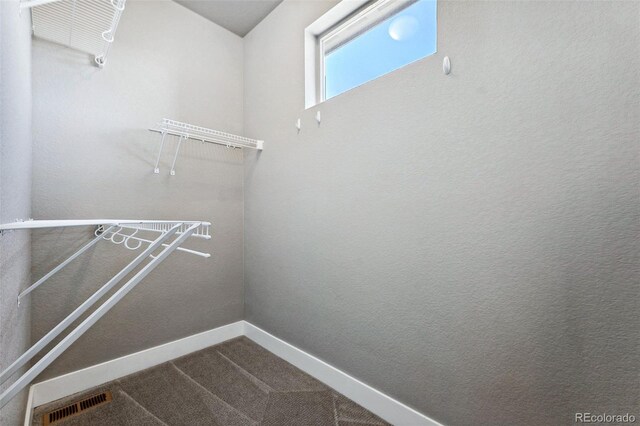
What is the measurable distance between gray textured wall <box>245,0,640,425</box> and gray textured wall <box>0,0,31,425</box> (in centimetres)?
134

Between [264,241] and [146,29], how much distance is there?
173 centimetres

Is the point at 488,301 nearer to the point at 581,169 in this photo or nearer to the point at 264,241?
the point at 581,169

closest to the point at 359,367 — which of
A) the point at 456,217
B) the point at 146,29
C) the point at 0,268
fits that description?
the point at 456,217

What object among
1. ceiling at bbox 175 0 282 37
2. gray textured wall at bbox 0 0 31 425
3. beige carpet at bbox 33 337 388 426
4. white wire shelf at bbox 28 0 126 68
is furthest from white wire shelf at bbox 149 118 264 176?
beige carpet at bbox 33 337 388 426

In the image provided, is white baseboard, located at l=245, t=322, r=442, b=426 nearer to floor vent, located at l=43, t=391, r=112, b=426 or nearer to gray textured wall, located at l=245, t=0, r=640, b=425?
gray textured wall, located at l=245, t=0, r=640, b=425

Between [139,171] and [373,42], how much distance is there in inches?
69.3

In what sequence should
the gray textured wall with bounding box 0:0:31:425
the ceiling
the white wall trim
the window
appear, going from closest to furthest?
the gray textured wall with bounding box 0:0:31:425, the window, the white wall trim, the ceiling

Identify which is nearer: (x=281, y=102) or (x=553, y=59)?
(x=553, y=59)

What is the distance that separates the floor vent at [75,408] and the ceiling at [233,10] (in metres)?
2.71

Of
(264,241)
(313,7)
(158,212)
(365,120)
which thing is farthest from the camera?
(264,241)

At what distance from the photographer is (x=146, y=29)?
6.23 feet

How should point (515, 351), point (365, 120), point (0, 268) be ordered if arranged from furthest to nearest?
1. point (365, 120)
2. point (515, 351)
3. point (0, 268)

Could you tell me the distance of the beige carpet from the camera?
1436 millimetres

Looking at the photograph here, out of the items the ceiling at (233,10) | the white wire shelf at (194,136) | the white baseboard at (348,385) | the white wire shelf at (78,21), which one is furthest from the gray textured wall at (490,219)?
the white wire shelf at (78,21)
